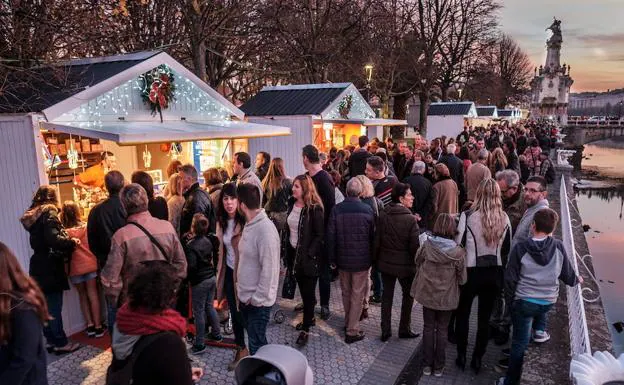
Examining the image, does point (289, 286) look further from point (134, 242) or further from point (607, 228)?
point (607, 228)

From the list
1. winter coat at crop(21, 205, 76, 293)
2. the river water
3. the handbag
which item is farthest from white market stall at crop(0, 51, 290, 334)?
the river water

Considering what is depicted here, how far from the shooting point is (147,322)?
7.29ft

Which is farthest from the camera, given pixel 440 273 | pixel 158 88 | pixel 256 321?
pixel 158 88

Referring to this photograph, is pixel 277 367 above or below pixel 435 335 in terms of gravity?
above

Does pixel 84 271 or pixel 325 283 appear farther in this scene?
pixel 325 283

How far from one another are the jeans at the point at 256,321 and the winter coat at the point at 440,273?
1493 mm

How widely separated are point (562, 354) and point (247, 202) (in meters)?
3.34

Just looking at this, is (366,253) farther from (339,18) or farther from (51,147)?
(339,18)

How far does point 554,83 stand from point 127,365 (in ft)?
269

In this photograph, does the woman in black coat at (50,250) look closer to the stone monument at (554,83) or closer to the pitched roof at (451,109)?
the pitched roof at (451,109)

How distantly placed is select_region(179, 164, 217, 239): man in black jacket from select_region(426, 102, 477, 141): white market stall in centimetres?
2414

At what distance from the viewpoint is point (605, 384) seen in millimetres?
3350

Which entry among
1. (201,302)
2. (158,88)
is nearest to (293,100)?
(158,88)

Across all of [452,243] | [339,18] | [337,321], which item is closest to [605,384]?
[452,243]
